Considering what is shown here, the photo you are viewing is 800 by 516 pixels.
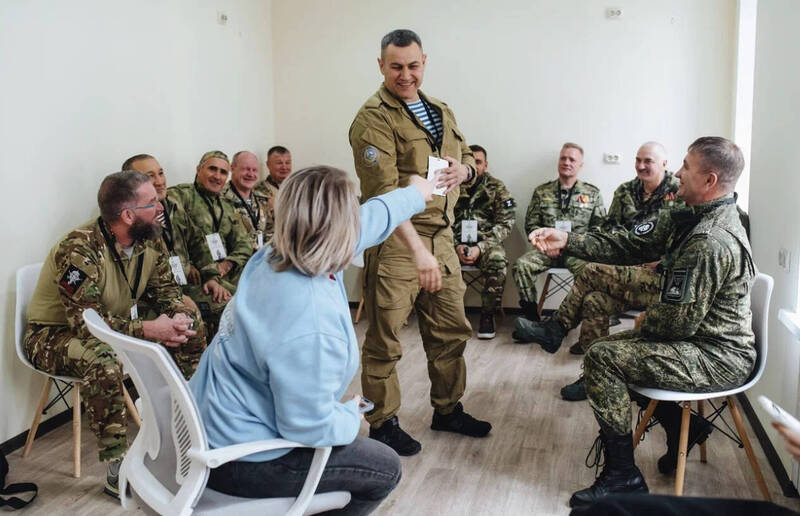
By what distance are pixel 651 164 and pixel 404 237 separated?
9.20ft

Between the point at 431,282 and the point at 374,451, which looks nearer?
the point at 374,451

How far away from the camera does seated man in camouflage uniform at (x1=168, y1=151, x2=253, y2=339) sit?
435 cm

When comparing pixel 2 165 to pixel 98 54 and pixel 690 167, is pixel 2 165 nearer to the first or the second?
pixel 98 54

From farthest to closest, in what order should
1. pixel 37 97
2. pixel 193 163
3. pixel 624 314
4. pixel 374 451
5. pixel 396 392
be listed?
pixel 193 163 < pixel 624 314 < pixel 37 97 < pixel 396 392 < pixel 374 451

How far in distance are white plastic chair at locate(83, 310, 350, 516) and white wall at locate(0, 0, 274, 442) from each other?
1958 millimetres

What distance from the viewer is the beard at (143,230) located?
3.09 metres

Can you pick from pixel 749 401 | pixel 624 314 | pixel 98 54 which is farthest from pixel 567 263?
pixel 98 54

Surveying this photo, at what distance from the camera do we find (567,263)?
17.7ft

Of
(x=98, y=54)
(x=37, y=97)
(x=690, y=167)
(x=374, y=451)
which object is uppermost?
(x=98, y=54)

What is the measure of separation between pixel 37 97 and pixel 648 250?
3.06m

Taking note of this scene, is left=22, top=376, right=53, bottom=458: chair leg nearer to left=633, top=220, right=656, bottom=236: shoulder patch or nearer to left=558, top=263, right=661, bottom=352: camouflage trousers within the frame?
left=633, top=220, right=656, bottom=236: shoulder patch

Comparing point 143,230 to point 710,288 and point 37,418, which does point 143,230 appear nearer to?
point 37,418

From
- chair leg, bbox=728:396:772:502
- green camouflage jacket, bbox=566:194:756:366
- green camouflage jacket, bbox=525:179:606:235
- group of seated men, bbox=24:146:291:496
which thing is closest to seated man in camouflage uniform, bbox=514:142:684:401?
green camouflage jacket, bbox=525:179:606:235

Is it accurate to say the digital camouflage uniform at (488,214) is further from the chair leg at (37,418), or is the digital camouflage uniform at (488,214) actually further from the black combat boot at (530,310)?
the chair leg at (37,418)
